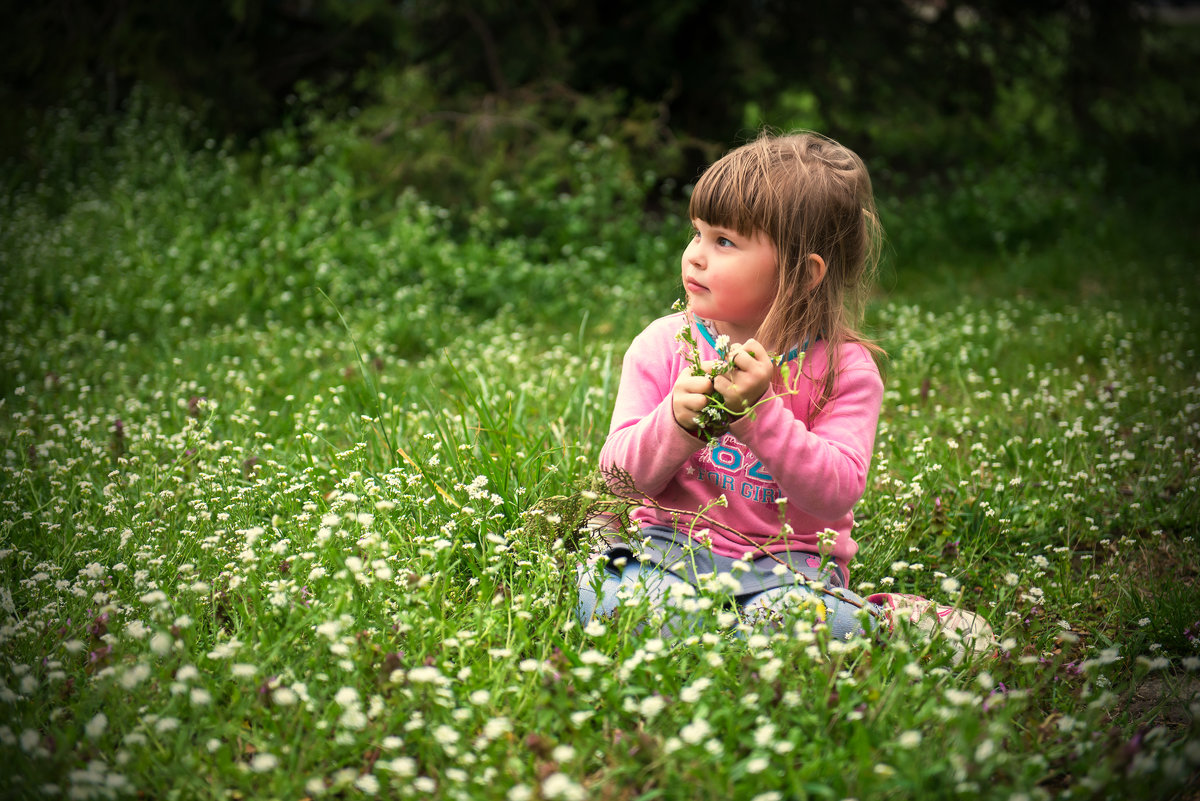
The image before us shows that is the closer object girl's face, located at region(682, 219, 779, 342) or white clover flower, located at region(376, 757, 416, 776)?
white clover flower, located at region(376, 757, 416, 776)

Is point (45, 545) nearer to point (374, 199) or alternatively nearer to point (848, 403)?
point (848, 403)

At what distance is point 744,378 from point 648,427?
1.12 feet

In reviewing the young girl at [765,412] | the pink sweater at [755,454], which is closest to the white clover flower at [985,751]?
the young girl at [765,412]

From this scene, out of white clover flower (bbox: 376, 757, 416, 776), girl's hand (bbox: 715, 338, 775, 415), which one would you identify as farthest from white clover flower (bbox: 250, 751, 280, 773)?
girl's hand (bbox: 715, 338, 775, 415)

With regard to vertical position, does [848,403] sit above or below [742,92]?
below

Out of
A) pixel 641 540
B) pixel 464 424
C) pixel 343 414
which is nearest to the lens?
pixel 641 540

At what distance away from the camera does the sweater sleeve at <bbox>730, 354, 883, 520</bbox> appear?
7.72ft

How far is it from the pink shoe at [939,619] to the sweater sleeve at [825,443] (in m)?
0.31

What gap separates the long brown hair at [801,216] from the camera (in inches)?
100

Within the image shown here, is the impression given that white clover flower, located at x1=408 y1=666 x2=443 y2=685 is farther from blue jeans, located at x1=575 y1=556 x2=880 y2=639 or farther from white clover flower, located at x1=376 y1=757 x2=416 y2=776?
blue jeans, located at x1=575 y1=556 x2=880 y2=639

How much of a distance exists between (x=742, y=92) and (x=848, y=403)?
6274mm

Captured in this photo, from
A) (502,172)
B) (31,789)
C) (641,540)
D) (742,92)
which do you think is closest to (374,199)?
(502,172)

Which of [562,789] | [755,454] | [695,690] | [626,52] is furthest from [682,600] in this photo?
[626,52]

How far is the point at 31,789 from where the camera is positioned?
1800 mm
